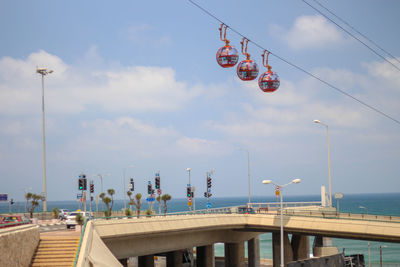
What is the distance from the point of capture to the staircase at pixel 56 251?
27031mm

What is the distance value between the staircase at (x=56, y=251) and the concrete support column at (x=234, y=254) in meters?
24.7

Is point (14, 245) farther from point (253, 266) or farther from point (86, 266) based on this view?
point (253, 266)

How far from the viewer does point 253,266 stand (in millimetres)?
57969

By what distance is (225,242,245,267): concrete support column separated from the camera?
51219mm

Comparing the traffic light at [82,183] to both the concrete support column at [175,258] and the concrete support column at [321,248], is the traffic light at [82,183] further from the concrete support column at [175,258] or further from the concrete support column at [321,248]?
the concrete support column at [321,248]

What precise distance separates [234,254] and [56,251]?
26.6m

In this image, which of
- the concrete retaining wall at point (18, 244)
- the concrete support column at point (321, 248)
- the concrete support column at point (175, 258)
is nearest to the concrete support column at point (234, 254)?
the concrete support column at point (175, 258)

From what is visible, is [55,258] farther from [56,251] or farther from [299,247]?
[299,247]

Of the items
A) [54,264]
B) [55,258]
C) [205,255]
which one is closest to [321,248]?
[205,255]

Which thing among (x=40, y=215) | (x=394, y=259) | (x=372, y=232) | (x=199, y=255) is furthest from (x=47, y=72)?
(x=394, y=259)

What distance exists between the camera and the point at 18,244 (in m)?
25.6

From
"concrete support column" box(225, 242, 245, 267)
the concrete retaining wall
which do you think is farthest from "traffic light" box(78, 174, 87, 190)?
"concrete support column" box(225, 242, 245, 267)

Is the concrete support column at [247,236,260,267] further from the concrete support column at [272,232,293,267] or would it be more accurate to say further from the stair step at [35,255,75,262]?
the stair step at [35,255,75,262]

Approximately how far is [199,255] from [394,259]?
51.8 meters
